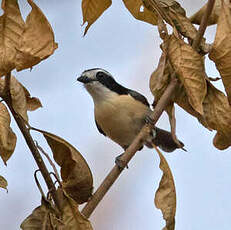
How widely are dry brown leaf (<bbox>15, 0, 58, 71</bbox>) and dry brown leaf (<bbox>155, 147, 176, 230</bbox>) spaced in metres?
0.25

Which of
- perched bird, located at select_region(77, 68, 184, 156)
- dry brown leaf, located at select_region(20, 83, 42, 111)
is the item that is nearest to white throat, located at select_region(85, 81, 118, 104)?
perched bird, located at select_region(77, 68, 184, 156)

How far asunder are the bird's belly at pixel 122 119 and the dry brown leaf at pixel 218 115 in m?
1.09

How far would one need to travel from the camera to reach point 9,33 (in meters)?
0.69

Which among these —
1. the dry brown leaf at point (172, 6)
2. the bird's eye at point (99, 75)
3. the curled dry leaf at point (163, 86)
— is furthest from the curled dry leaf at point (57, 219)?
the bird's eye at point (99, 75)

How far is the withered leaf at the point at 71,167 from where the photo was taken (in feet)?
2.57

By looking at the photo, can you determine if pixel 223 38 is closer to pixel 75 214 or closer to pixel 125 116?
A: pixel 75 214

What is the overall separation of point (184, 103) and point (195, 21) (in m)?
0.14

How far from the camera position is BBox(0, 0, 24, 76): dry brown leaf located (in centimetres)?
67

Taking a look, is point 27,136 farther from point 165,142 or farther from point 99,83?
point 165,142

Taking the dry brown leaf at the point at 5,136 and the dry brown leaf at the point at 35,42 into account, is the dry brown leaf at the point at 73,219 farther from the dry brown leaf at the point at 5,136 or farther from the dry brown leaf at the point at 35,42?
the dry brown leaf at the point at 35,42

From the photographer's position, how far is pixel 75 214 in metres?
0.77

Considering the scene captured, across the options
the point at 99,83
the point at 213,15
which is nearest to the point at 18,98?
the point at 213,15

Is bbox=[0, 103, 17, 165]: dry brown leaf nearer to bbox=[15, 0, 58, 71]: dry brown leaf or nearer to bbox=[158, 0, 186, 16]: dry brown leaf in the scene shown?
bbox=[15, 0, 58, 71]: dry brown leaf

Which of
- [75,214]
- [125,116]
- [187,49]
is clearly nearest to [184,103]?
[187,49]
